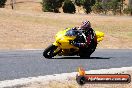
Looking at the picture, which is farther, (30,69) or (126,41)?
(126,41)

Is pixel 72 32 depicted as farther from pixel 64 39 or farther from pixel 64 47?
pixel 64 47

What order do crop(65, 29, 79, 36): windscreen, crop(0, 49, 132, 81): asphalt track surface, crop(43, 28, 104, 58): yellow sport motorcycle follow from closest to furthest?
crop(0, 49, 132, 81): asphalt track surface < crop(43, 28, 104, 58): yellow sport motorcycle < crop(65, 29, 79, 36): windscreen

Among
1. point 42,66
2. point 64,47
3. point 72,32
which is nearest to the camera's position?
point 42,66

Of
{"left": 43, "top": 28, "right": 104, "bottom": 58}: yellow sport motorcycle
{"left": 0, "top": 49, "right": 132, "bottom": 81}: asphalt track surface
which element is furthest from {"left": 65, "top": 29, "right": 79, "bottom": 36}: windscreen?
{"left": 0, "top": 49, "right": 132, "bottom": 81}: asphalt track surface

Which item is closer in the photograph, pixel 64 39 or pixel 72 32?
pixel 64 39

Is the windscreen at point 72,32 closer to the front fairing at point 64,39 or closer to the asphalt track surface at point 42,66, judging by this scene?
the front fairing at point 64,39

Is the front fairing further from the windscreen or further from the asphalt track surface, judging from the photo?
the asphalt track surface

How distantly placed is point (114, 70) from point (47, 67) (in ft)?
6.95

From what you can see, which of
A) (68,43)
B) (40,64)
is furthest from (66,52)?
(40,64)

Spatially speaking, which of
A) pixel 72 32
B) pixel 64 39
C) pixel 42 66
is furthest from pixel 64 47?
pixel 42 66

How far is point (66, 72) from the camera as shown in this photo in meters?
13.3

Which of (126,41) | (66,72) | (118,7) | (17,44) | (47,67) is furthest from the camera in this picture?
(118,7)

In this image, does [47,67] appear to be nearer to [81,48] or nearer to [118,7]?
[81,48]

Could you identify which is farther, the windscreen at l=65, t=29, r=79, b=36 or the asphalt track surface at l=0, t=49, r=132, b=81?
the windscreen at l=65, t=29, r=79, b=36
